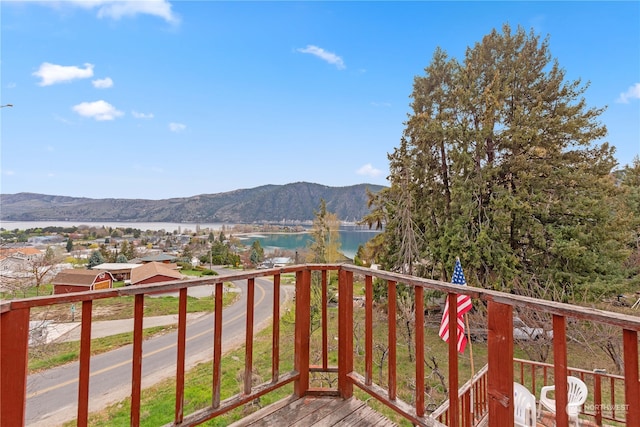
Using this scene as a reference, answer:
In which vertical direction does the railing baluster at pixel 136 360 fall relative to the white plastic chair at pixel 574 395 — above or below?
above

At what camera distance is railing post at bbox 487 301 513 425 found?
133 centimetres

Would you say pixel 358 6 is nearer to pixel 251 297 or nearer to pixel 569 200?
pixel 569 200

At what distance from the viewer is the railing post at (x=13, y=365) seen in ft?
3.85

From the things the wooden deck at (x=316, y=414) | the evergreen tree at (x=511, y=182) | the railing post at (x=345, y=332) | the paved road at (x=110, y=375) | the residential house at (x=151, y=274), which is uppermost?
the evergreen tree at (x=511, y=182)

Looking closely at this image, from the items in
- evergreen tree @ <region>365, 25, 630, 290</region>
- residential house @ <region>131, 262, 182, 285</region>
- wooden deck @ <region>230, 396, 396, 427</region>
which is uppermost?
evergreen tree @ <region>365, 25, 630, 290</region>

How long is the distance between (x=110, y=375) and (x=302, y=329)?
13.4m

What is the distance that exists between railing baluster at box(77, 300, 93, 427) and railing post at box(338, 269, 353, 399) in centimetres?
158

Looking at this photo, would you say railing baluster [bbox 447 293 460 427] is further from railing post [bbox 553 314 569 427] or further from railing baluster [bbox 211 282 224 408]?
railing baluster [bbox 211 282 224 408]

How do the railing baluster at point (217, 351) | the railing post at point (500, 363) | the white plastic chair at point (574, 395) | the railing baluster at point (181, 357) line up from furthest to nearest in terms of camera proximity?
the white plastic chair at point (574, 395)
the railing baluster at point (217, 351)
the railing baluster at point (181, 357)
the railing post at point (500, 363)

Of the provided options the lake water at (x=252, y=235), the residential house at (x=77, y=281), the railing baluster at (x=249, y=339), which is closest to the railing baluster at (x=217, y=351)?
the railing baluster at (x=249, y=339)

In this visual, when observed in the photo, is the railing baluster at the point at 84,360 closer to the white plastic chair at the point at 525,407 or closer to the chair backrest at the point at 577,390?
the white plastic chair at the point at 525,407

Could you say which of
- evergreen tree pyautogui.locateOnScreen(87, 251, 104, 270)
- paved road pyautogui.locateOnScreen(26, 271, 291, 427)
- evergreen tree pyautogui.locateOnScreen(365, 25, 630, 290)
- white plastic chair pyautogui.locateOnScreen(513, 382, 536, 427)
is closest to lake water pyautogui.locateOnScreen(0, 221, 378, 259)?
evergreen tree pyautogui.locateOnScreen(87, 251, 104, 270)

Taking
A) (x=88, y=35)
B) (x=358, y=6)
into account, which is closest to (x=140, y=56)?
(x=88, y=35)

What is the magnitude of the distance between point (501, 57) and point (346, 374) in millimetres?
13467
